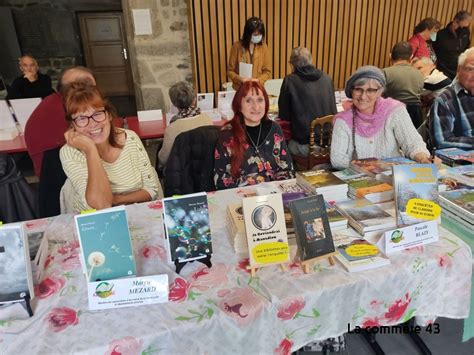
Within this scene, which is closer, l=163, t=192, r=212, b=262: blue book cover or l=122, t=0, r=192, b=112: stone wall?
l=163, t=192, r=212, b=262: blue book cover

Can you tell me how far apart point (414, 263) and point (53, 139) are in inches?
79.1

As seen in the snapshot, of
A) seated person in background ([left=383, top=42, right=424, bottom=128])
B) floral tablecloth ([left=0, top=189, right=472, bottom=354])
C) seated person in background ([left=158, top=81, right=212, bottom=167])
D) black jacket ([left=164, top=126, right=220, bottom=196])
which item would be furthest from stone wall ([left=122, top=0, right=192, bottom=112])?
floral tablecloth ([left=0, top=189, right=472, bottom=354])

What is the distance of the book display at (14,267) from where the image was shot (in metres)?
1.01

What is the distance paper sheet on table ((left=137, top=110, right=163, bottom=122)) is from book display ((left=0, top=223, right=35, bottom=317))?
8.69 feet

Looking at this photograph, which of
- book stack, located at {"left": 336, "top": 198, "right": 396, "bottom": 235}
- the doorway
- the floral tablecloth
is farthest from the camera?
the doorway

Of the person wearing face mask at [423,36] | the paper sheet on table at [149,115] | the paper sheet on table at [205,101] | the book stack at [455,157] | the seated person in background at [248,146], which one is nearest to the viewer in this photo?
the book stack at [455,157]

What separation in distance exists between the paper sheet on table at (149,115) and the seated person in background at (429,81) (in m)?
3.07

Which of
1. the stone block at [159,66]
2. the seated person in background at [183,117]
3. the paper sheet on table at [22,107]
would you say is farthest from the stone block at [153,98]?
the seated person in background at [183,117]

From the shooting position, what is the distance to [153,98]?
4887mm

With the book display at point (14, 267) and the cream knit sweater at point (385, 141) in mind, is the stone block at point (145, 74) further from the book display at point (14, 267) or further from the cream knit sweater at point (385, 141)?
the book display at point (14, 267)

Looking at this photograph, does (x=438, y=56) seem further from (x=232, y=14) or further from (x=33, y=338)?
(x=33, y=338)

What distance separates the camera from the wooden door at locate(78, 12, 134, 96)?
26.9 feet

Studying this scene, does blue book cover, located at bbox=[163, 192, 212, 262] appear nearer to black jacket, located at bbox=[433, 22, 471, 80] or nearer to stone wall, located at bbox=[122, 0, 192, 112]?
stone wall, located at bbox=[122, 0, 192, 112]

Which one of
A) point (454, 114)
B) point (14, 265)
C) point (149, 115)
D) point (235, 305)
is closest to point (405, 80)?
point (454, 114)
